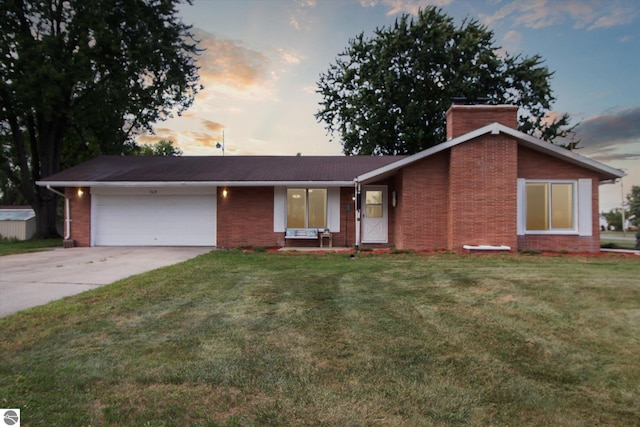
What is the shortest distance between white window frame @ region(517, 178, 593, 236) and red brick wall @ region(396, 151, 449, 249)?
7.53ft

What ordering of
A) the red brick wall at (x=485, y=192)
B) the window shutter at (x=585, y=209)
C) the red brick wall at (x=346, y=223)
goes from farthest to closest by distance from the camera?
1. the red brick wall at (x=346, y=223)
2. the window shutter at (x=585, y=209)
3. the red brick wall at (x=485, y=192)

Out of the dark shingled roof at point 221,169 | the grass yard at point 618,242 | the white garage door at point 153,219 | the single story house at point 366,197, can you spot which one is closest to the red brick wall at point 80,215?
the single story house at point 366,197

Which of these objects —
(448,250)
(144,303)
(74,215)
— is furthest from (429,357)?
(74,215)

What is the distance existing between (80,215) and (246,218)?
21.6ft

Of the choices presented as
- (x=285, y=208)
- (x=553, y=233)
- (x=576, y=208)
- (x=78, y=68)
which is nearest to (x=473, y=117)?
(x=576, y=208)

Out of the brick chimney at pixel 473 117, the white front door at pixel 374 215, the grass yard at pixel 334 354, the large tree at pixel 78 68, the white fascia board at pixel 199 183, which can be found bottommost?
the grass yard at pixel 334 354

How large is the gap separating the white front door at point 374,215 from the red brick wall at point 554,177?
14.4ft

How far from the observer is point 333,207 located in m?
13.5

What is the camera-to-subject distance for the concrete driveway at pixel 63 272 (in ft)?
19.2

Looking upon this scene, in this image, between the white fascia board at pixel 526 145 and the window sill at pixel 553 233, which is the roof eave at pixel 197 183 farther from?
the window sill at pixel 553 233

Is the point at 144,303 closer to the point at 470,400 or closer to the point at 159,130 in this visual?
the point at 470,400

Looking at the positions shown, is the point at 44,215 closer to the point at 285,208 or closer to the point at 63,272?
the point at 63,272

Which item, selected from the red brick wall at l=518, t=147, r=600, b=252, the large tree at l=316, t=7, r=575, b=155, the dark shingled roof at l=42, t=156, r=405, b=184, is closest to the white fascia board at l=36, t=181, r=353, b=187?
the dark shingled roof at l=42, t=156, r=405, b=184

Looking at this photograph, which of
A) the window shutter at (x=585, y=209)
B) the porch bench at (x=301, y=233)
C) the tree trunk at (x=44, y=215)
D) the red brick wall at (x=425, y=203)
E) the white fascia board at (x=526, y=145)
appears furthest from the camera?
the tree trunk at (x=44, y=215)
